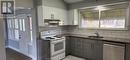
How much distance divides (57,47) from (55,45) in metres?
0.15

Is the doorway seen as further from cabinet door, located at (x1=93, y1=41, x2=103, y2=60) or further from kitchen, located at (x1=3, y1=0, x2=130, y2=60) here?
cabinet door, located at (x1=93, y1=41, x2=103, y2=60)

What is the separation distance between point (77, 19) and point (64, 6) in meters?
0.81

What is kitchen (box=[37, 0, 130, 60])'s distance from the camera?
11.0 feet

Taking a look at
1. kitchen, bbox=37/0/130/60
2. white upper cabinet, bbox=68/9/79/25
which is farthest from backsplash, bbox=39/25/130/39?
white upper cabinet, bbox=68/9/79/25

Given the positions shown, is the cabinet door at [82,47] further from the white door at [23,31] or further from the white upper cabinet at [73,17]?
the white door at [23,31]

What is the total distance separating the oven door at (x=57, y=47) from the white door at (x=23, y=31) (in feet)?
4.52

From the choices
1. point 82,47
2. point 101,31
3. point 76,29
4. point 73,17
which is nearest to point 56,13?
point 73,17

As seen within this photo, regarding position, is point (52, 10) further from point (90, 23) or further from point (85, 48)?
point (85, 48)

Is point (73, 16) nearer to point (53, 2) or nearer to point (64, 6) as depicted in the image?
point (64, 6)

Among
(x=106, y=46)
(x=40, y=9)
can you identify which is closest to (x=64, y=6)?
(x=40, y=9)

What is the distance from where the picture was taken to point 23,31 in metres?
4.83

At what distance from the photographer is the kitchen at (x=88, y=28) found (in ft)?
11.0

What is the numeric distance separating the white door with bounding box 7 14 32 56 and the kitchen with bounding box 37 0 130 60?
91 centimetres

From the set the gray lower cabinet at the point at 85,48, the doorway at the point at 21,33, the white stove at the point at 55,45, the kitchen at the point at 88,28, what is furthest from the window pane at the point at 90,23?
the doorway at the point at 21,33
